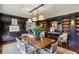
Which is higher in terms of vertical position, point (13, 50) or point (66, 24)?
point (66, 24)

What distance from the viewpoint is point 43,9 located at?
223 centimetres

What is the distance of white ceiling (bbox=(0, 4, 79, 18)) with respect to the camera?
2.19m

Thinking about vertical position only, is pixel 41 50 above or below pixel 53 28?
below

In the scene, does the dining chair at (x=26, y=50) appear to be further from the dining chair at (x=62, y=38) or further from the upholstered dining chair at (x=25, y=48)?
the dining chair at (x=62, y=38)

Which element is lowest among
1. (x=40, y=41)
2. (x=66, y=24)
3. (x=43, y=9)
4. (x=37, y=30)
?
(x=40, y=41)

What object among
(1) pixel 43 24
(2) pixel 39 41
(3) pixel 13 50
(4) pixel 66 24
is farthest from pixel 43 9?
(3) pixel 13 50

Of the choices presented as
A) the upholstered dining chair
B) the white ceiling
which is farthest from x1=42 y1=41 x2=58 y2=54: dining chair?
the white ceiling

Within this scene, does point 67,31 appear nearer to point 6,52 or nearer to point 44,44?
point 44,44

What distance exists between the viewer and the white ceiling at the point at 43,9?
2.19 metres

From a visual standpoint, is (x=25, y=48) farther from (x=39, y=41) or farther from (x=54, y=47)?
(x=54, y=47)
